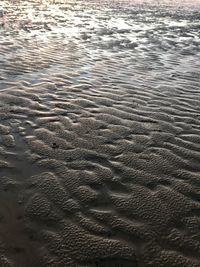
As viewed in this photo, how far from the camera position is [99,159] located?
655 centimetres

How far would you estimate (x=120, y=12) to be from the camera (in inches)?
1037

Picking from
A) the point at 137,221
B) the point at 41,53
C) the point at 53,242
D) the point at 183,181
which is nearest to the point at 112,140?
the point at 183,181

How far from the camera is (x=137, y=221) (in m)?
5.09

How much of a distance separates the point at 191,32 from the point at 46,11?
11375 mm

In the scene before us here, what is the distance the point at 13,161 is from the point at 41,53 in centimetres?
835

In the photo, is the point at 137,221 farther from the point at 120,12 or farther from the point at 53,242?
the point at 120,12

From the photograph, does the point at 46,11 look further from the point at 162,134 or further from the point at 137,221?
the point at 137,221

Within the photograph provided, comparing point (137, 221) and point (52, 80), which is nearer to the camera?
point (137, 221)

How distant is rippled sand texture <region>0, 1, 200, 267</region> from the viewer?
4.64m

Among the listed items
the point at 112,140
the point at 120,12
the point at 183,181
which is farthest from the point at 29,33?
the point at 183,181

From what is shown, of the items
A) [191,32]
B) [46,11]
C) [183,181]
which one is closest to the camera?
[183,181]

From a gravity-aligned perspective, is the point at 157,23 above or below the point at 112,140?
below

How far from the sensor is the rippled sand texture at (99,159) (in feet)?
15.2

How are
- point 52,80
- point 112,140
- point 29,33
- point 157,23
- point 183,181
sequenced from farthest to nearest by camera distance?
1. point 157,23
2. point 29,33
3. point 52,80
4. point 112,140
5. point 183,181
